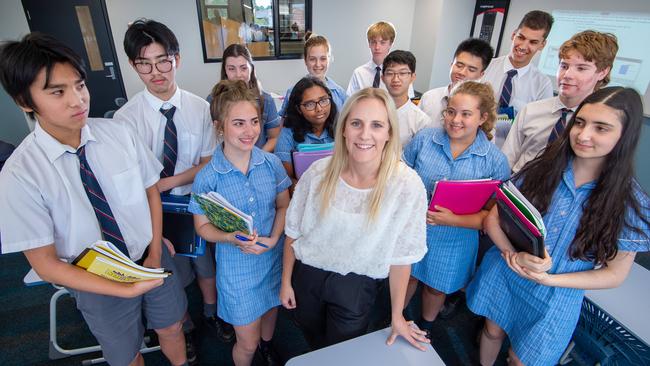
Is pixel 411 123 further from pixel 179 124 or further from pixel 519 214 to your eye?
pixel 179 124

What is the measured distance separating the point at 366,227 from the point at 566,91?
1581mm

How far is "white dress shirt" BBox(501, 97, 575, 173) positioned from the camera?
2.04 m

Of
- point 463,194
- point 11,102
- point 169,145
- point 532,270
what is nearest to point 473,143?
point 463,194

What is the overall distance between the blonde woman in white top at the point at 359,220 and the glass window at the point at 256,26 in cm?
522

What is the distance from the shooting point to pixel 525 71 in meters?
2.79

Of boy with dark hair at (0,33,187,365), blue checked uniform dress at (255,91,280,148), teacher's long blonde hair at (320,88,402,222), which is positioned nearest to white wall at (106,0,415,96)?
blue checked uniform dress at (255,91,280,148)

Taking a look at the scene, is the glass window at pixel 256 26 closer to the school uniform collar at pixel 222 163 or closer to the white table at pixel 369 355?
the school uniform collar at pixel 222 163

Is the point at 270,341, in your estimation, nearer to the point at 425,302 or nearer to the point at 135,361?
the point at 135,361

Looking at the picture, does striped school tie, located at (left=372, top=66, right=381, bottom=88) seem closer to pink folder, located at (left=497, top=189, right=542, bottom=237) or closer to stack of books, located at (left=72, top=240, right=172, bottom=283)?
pink folder, located at (left=497, top=189, right=542, bottom=237)

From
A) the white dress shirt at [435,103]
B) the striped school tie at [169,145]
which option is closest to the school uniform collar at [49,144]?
the striped school tie at [169,145]

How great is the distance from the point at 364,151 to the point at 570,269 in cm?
106

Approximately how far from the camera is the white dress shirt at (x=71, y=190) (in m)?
1.15

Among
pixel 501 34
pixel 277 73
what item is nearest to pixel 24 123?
pixel 277 73

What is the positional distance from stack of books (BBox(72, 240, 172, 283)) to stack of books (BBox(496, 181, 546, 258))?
143cm
